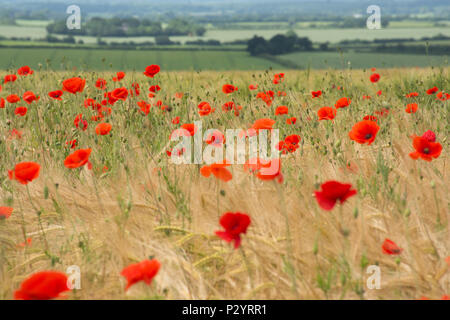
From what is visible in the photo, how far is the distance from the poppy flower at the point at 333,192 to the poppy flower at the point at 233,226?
0.74 ft

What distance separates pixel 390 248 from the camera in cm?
152

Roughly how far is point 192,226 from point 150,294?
413 millimetres

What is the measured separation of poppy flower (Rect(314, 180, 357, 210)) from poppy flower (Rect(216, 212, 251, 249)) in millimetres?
226

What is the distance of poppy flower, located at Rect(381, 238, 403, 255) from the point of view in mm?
1496

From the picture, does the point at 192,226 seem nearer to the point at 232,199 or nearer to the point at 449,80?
the point at 232,199

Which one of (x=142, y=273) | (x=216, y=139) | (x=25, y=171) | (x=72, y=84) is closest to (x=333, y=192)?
(x=142, y=273)

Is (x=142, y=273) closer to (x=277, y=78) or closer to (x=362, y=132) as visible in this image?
(x=362, y=132)

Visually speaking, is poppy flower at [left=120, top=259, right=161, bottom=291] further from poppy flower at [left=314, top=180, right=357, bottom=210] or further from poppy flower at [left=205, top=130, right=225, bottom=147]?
poppy flower at [left=205, top=130, right=225, bottom=147]

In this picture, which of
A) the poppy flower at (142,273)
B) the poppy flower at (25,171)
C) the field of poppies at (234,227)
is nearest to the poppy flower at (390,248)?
the field of poppies at (234,227)

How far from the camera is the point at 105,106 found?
3707mm

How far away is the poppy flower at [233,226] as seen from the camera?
1295 millimetres

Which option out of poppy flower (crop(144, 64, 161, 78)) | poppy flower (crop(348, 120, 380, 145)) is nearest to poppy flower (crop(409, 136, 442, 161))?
poppy flower (crop(348, 120, 380, 145))

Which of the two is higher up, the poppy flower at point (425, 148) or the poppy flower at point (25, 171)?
the poppy flower at point (425, 148)

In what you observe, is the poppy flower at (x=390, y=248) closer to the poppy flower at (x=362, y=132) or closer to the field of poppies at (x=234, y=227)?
the field of poppies at (x=234, y=227)
